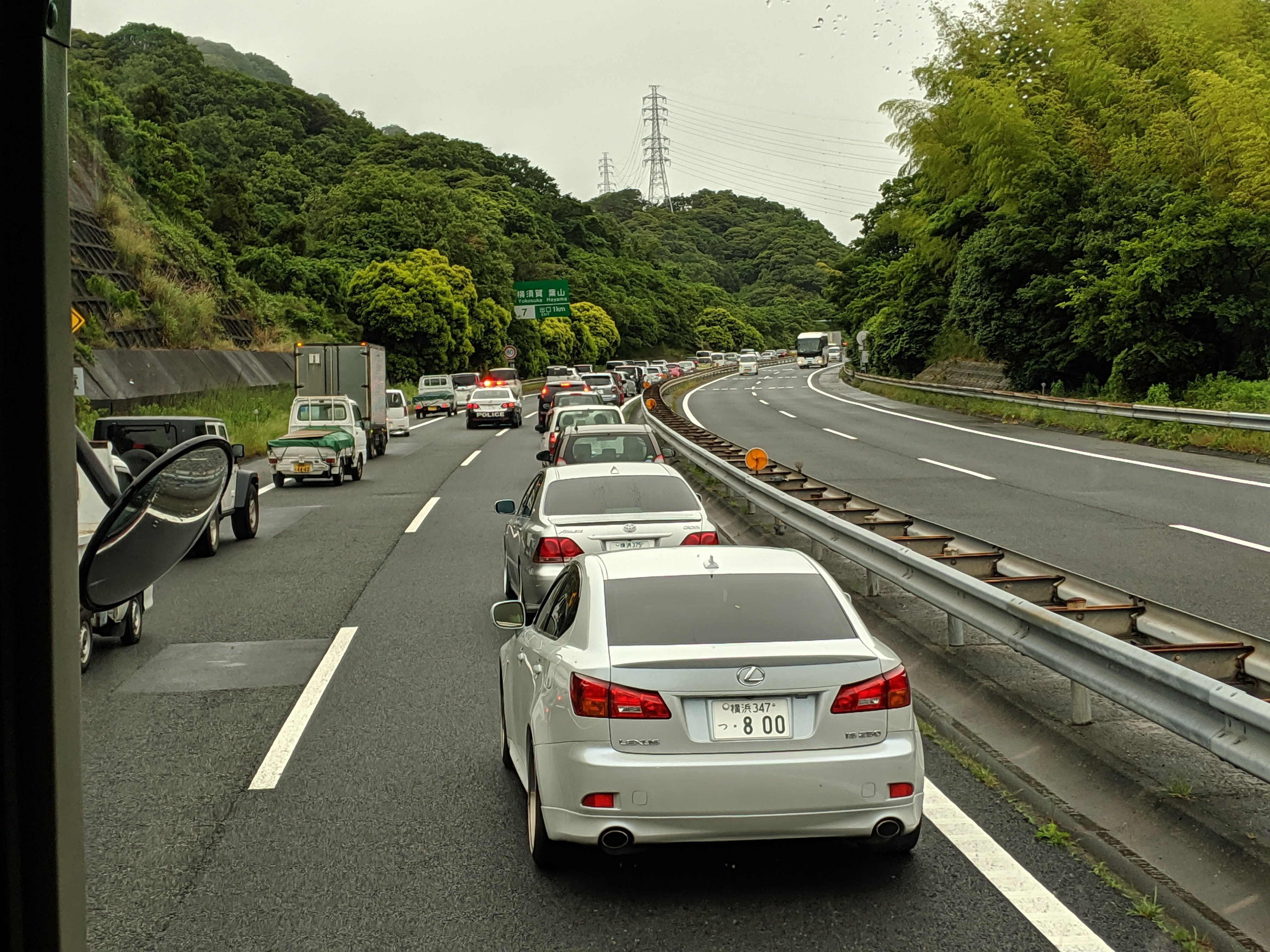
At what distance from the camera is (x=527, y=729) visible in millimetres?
5832

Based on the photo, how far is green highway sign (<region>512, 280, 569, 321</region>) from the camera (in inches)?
3583

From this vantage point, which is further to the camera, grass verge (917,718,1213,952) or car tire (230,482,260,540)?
car tire (230,482,260,540)

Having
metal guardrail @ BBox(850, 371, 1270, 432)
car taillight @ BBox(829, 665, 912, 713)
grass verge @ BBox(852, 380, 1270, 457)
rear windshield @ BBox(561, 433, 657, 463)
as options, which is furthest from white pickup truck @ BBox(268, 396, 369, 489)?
car taillight @ BBox(829, 665, 912, 713)

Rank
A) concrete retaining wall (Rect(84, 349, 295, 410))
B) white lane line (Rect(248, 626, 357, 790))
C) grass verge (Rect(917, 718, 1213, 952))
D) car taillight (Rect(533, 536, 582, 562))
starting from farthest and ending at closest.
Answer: concrete retaining wall (Rect(84, 349, 295, 410)) < car taillight (Rect(533, 536, 582, 562)) < white lane line (Rect(248, 626, 357, 790)) < grass verge (Rect(917, 718, 1213, 952))

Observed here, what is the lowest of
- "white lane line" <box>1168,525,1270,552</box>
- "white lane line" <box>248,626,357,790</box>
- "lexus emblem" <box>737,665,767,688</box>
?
"white lane line" <box>248,626,357,790</box>

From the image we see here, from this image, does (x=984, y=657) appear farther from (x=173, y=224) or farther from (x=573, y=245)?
(x=573, y=245)

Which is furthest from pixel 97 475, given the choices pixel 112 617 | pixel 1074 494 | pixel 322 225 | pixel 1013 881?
pixel 322 225

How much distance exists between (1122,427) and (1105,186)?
9.41 meters

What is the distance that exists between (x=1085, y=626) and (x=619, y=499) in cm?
514

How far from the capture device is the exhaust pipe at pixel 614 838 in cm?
499

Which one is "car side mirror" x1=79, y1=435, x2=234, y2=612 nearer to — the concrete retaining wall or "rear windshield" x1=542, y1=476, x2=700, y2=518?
"rear windshield" x1=542, y1=476, x2=700, y2=518

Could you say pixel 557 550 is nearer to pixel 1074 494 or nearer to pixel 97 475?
pixel 97 475

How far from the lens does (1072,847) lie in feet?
18.3

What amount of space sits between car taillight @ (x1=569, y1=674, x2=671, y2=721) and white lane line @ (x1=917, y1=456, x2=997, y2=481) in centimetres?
1721
